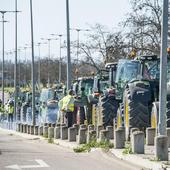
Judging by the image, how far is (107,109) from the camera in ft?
76.7

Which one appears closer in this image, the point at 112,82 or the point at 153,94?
the point at 153,94

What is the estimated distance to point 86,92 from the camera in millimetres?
30812

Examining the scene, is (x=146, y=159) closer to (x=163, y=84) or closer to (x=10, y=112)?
(x=163, y=84)

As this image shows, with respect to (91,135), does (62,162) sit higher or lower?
lower

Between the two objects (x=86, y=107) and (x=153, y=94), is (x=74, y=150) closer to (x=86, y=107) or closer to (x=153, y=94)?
(x=153, y=94)

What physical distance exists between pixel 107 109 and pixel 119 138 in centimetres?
510

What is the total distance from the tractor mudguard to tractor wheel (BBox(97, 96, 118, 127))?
346 cm

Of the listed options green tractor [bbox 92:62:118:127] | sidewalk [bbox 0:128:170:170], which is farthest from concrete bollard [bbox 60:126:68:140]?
sidewalk [bbox 0:128:170:170]

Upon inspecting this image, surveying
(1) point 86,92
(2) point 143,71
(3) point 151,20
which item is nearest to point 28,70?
(3) point 151,20

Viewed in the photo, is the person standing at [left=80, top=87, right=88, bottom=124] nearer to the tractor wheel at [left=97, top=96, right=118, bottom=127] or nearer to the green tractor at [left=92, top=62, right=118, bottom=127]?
the green tractor at [left=92, top=62, right=118, bottom=127]

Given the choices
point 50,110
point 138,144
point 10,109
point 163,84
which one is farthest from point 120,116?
point 10,109

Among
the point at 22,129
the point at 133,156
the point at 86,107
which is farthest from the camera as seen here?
the point at 22,129

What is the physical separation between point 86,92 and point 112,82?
6585 mm

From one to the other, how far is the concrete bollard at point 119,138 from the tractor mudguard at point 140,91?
1794mm
